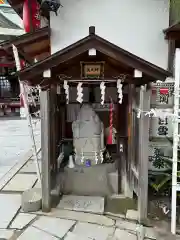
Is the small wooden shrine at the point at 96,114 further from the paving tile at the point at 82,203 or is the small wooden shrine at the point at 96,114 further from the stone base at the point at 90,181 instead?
the paving tile at the point at 82,203

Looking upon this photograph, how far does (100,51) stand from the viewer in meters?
4.95

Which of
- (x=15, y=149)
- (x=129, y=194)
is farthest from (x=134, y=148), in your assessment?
(x=15, y=149)

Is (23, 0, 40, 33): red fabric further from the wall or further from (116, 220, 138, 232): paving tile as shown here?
(116, 220, 138, 232): paving tile

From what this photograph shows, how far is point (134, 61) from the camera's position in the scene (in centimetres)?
503

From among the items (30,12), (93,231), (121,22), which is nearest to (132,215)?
(93,231)

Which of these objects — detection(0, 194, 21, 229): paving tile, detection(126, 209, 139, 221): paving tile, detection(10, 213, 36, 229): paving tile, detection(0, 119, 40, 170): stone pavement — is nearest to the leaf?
detection(126, 209, 139, 221): paving tile

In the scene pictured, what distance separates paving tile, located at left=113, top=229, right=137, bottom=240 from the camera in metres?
5.00

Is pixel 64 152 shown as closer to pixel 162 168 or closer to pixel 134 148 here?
pixel 134 148

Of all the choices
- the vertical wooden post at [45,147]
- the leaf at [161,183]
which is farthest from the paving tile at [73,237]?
the leaf at [161,183]

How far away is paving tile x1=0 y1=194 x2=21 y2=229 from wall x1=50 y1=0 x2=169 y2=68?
4.86 metres

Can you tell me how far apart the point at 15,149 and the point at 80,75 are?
8346mm

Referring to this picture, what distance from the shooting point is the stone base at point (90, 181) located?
22.7ft

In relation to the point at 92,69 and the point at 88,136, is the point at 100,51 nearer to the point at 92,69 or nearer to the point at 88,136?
the point at 92,69

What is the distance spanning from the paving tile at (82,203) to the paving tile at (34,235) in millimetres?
1111
